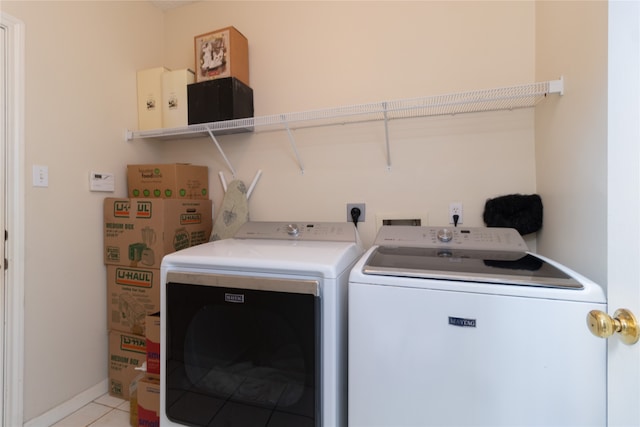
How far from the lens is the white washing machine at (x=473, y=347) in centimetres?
80

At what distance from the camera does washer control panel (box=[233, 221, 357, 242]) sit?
5.07 feet

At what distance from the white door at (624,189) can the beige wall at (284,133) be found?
891 mm

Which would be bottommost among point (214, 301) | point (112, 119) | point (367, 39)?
point (214, 301)

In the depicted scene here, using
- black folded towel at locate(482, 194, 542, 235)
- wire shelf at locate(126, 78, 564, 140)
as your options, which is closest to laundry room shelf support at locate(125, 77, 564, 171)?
wire shelf at locate(126, 78, 564, 140)

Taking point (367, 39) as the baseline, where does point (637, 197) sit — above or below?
below

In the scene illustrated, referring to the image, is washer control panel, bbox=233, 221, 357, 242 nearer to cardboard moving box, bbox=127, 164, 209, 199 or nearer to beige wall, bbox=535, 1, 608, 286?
cardboard moving box, bbox=127, 164, 209, 199

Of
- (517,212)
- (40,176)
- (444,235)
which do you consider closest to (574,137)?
(517,212)

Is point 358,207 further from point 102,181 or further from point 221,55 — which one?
point 102,181

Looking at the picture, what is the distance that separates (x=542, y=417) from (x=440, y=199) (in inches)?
44.1

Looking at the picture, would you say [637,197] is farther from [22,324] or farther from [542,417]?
[22,324]

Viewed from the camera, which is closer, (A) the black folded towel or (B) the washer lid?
(B) the washer lid

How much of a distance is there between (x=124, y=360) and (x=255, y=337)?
139 centimetres

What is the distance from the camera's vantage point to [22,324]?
1573 millimetres

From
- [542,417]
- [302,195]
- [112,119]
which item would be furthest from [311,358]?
[112,119]
